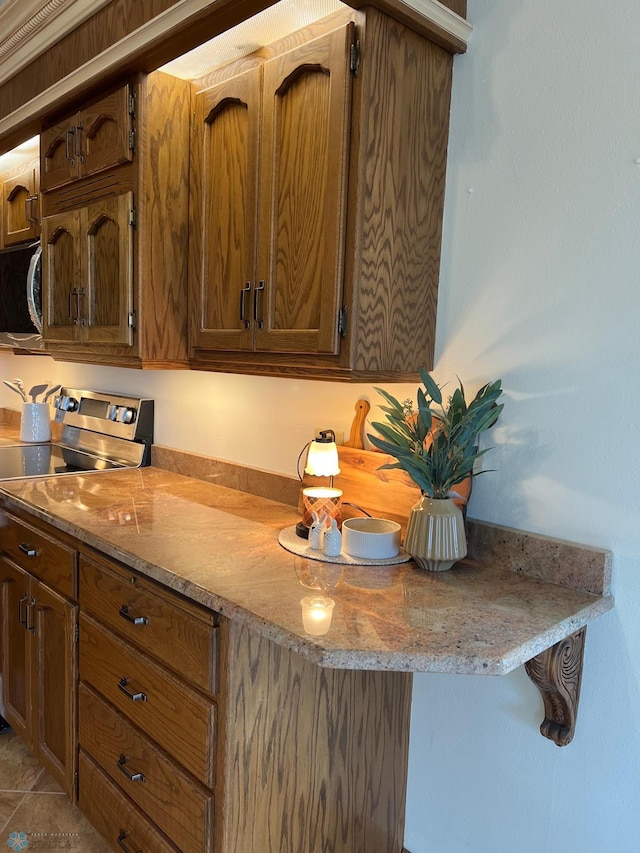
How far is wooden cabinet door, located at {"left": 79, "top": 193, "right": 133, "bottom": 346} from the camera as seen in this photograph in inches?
73.8

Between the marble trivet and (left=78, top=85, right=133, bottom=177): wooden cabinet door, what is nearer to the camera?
the marble trivet

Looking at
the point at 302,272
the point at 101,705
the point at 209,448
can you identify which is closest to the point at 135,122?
the point at 302,272

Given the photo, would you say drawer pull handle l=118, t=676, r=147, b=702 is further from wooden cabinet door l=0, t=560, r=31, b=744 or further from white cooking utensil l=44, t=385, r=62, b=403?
white cooking utensil l=44, t=385, r=62, b=403

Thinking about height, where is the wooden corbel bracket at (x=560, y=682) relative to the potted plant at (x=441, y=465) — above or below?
below

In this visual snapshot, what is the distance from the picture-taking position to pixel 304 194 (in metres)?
1.46

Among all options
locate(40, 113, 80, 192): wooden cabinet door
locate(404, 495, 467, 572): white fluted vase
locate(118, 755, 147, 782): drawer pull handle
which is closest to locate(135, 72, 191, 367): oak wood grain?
locate(40, 113, 80, 192): wooden cabinet door

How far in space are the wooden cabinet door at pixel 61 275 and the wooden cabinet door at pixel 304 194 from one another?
0.85 m

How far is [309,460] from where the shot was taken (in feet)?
5.31

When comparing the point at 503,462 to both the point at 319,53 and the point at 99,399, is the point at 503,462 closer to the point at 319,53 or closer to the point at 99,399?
the point at 319,53

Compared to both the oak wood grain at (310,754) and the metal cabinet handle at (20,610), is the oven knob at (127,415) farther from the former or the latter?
the oak wood grain at (310,754)

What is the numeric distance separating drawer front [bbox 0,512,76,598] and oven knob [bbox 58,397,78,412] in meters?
0.83

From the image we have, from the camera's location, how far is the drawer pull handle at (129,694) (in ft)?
4.82

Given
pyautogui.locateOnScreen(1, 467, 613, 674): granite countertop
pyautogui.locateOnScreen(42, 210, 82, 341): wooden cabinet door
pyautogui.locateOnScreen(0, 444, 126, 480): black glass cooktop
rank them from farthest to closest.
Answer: pyautogui.locateOnScreen(0, 444, 126, 480): black glass cooktop → pyautogui.locateOnScreen(42, 210, 82, 341): wooden cabinet door → pyautogui.locateOnScreen(1, 467, 613, 674): granite countertop

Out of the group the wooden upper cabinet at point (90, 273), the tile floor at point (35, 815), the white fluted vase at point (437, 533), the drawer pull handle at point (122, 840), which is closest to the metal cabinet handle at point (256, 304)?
the wooden upper cabinet at point (90, 273)
